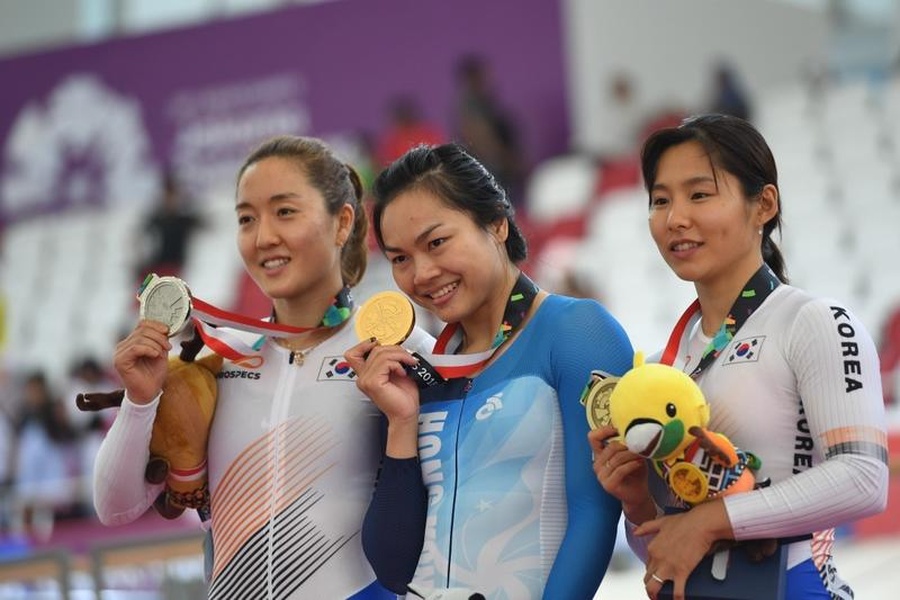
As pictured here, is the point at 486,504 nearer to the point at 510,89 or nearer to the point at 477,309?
the point at 477,309

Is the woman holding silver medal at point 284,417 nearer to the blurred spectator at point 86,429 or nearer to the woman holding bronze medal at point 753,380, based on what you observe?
the woman holding bronze medal at point 753,380

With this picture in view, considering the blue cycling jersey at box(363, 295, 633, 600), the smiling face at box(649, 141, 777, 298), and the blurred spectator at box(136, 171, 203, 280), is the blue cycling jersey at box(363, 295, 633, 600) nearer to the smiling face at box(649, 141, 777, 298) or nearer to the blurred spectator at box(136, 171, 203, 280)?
the smiling face at box(649, 141, 777, 298)

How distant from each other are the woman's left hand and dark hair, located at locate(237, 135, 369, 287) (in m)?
1.01

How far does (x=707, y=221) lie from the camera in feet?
7.89

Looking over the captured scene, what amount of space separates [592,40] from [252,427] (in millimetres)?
10651

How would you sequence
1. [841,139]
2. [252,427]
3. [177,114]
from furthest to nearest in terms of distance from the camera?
[177,114]
[841,139]
[252,427]

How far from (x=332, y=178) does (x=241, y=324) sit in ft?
1.16

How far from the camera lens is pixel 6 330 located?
13.8 meters

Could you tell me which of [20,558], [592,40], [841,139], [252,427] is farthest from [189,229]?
[252,427]

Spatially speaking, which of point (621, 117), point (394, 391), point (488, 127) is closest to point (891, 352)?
point (488, 127)

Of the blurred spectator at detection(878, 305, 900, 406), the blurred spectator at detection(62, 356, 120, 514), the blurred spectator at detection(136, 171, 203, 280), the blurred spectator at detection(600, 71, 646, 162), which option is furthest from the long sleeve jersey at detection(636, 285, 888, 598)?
the blurred spectator at detection(600, 71, 646, 162)

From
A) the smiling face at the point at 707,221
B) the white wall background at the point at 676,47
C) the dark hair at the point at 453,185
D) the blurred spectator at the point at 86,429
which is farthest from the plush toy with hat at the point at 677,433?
the white wall background at the point at 676,47

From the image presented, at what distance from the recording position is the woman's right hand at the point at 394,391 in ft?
8.18

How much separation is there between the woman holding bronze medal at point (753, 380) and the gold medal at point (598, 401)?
1.1 inches
